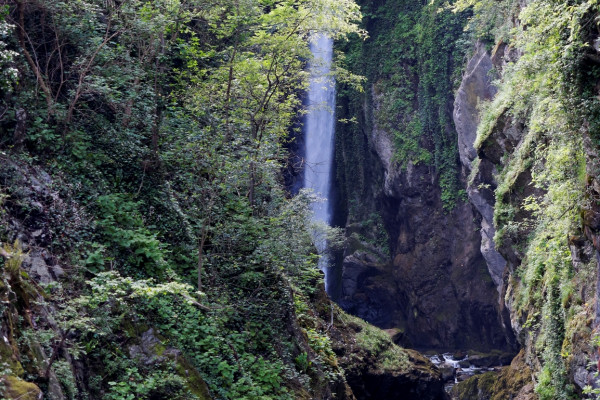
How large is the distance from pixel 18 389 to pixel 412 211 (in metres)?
22.8

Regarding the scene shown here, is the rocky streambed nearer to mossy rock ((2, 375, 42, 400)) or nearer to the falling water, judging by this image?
the falling water

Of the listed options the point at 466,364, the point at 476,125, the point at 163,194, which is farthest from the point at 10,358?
the point at 466,364

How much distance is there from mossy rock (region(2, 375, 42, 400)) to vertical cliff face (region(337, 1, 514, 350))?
1851 centimetres

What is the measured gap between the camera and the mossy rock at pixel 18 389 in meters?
3.65

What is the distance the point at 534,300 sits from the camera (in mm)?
11242

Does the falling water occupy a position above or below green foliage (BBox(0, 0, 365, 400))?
above

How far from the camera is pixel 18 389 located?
12.2 feet

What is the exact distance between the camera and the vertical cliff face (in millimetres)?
23391

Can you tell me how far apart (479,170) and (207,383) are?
12.6m

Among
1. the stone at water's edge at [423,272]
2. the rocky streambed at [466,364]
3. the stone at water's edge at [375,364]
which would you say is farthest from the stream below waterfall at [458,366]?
the stone at water's edge at [375,364]

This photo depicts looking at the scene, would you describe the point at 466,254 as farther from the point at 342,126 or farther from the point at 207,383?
the point at 207,383

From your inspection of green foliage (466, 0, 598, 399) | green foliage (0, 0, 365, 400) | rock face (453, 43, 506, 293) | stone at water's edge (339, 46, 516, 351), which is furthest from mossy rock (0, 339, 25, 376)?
stone at water's edge (339, 46, 516, 351)

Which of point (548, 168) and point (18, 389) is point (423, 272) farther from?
point (18, 389)

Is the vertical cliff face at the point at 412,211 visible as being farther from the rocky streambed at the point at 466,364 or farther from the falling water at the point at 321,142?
the rocky streambed at the point at 466,364
